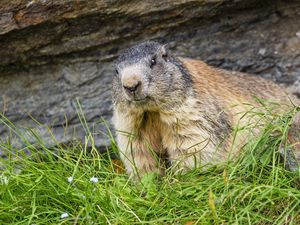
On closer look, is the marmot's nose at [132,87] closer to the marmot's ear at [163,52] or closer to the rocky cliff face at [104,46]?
Result: the marmot's ear at [163,52]

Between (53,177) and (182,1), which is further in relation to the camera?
(182,1)

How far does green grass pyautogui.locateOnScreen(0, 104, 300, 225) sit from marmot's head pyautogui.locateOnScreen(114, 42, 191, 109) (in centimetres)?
64

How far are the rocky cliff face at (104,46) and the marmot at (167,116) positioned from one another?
769 mm

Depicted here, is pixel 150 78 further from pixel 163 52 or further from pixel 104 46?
pixel 104 46

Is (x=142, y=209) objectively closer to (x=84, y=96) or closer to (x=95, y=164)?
(x=95, y=164)

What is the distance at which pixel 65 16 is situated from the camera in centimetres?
702

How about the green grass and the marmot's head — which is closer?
the green grass

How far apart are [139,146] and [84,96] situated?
4.61ft

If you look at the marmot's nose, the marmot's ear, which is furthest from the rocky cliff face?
the marmot's nose

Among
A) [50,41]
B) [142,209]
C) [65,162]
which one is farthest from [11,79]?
[142,209]

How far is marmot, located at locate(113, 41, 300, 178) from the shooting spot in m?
6.26

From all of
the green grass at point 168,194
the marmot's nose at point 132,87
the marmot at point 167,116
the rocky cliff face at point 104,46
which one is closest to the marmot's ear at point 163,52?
the marmot at point 167,116

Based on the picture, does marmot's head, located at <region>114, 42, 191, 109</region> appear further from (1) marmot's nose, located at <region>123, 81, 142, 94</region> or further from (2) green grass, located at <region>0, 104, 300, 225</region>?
(2) green grass, located at <region>0, 104, 300, 225</region>

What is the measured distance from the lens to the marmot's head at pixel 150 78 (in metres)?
6.05
